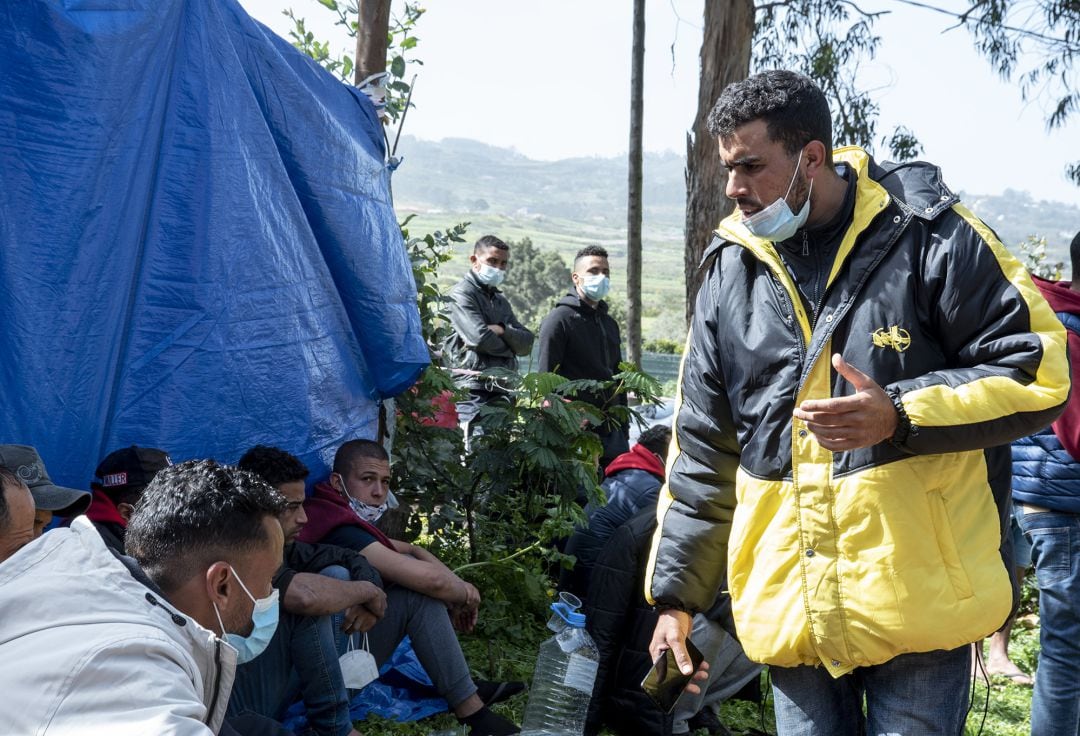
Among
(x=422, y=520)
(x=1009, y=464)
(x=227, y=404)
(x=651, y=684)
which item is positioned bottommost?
(x=422, y=520)

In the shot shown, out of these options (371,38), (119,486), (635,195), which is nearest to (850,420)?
(119,486)

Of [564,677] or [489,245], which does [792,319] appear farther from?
[489,245]

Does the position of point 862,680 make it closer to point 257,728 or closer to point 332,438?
point 257,728

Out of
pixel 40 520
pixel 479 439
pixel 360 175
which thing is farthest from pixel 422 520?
pixel 40 520

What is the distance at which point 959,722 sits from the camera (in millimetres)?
2430

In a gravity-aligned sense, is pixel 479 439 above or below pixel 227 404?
below

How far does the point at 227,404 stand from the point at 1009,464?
8.15ft

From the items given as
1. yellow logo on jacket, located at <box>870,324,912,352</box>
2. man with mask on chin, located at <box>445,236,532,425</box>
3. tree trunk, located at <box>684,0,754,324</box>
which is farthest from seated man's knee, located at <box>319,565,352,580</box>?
tree trunk, located at <box>684,0,754,324</box>

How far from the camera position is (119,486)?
11.0 ft

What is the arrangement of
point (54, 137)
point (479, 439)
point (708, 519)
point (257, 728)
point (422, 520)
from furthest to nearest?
point (422, 520), point (479, 439), point (54, 137), point (257, 728), point (708, 519)

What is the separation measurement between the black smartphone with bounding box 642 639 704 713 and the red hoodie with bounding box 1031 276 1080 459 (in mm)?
1872

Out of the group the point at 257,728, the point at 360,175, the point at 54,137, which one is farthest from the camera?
the point at 360,175

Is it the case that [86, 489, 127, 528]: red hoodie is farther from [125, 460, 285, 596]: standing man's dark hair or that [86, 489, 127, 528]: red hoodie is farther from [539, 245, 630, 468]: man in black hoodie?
[539, 245, 630, 468]: man in black hoodie

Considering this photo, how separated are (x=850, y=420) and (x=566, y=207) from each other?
534 ft
